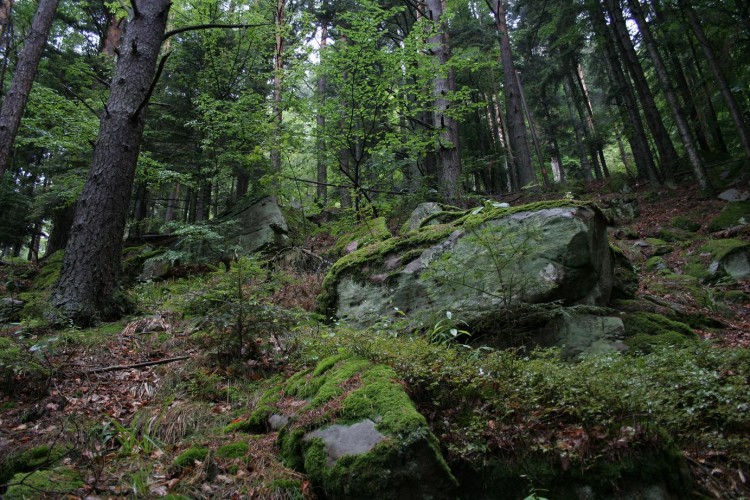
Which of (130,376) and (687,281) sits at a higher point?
(687,281)

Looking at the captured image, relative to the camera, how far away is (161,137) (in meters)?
12.6

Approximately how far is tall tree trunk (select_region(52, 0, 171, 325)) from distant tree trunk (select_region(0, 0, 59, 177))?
3.36 m

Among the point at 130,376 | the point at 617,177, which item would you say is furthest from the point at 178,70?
the point at 617,177

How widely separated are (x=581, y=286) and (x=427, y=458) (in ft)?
12.6

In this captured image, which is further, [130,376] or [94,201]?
[94,201]

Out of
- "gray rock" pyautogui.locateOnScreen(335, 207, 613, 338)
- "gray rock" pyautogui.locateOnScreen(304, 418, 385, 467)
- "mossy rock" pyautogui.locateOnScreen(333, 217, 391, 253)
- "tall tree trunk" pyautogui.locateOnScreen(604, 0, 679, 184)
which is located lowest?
"gray rock" pyautogui.locateOnScreen(304, 418, 385, 467)

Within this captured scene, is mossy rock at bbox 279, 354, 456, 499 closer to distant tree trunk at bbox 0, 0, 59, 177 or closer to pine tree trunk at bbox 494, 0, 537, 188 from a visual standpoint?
distant tree trunk at bbox 0, 0, 59, 177

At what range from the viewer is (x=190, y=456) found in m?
2.79

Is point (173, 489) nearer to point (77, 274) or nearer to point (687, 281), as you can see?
point (77, 274)

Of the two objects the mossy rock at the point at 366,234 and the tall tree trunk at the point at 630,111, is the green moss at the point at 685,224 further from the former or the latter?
the mossy rock at the point at 366,234

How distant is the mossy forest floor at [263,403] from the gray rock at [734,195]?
34.3 ft

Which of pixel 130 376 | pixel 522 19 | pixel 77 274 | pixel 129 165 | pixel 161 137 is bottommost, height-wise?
pixel 130 376

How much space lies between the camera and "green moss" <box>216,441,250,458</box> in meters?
2.82

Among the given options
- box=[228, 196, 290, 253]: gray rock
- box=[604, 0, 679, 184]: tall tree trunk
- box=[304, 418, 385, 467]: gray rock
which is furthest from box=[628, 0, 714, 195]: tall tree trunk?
box=[304, 418, 385, 467]: gray rock
